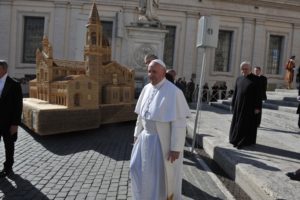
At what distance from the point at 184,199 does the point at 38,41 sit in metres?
26.0

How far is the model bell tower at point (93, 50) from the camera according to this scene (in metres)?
10.5

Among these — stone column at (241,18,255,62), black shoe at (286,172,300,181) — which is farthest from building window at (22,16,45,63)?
black shoe at (286,172,300,181)

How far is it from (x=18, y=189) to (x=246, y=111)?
4850mm

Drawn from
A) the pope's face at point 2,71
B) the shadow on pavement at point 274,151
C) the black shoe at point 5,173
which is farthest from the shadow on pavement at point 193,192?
the pope's face at point 2,71

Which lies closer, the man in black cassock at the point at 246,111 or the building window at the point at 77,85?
the man in black cassock at the point at 246,111

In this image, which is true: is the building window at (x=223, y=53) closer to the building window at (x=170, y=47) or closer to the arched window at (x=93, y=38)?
the building window at (x=170, y=47)

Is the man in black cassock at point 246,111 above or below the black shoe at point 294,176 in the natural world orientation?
above

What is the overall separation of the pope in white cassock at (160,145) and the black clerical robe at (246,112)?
3703 millimetres

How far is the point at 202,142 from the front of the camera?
9.26 m

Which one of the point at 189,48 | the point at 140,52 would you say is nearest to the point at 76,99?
the point at 140,52

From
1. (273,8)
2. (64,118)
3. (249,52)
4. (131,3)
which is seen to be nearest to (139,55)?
(64,118)

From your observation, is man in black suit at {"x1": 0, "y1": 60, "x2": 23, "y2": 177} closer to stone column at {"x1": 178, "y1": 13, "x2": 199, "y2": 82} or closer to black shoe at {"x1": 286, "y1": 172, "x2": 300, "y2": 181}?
black shoe at {"x1": 286, "y1": 172, "x2": 300, "y2": 181}

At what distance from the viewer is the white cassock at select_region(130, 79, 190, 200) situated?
4.58 meters

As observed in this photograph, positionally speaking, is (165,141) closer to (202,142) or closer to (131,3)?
(202,142)
